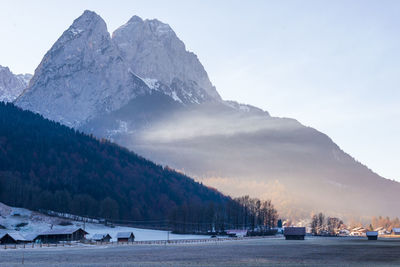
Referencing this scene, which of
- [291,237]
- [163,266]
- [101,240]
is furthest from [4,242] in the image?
[291,237]

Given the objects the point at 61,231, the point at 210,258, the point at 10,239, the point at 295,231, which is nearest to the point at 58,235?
the point at 61,231

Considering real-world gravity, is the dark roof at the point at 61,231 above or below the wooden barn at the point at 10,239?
above

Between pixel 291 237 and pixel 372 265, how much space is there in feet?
451

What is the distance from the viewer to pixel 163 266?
200ft

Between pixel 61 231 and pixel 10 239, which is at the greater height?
pixel 61 231

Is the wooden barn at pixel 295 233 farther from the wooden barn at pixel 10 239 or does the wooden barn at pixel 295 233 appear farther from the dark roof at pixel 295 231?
the wooden barn at pixel 10 239

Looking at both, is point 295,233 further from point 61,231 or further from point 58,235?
point 58,235

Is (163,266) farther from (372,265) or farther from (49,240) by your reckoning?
(49,240)

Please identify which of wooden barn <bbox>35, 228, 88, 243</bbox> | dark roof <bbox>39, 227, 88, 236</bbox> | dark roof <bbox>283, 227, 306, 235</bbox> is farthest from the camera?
dark roof <bbox>283, 227, 306, 235</bbox>

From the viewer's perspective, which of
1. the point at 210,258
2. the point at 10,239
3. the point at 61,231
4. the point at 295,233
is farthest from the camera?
the point at 295,233

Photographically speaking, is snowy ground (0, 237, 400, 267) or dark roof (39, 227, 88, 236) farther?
dark roof (39, 227, 88, 236)

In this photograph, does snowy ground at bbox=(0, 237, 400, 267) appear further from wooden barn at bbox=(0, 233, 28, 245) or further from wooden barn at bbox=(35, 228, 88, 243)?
wooden barn at bbox=(35, 228, 88, 243)

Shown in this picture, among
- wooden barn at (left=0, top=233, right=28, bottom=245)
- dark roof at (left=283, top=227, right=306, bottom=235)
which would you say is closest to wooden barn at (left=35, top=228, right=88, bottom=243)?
wooden barn at (left=0, top=233, right=28, bottom=245)

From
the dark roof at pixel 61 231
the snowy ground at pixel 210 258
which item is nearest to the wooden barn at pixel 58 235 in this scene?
the dark roof at pixel 61 231
